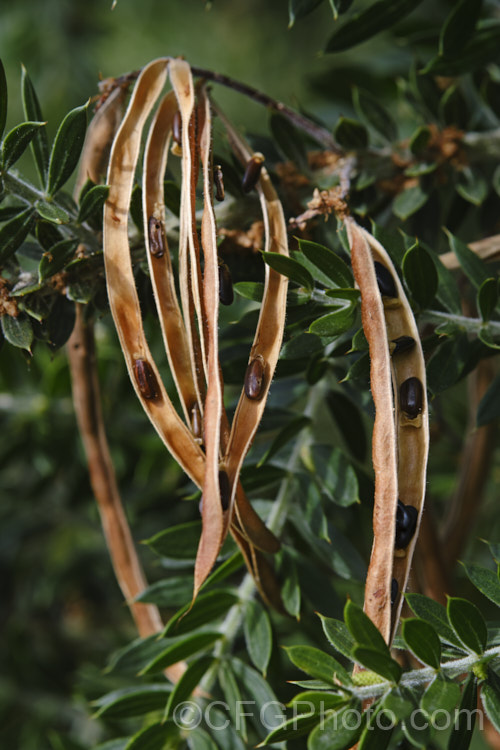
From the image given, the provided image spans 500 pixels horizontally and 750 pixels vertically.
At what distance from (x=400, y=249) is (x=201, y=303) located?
0.30 meters

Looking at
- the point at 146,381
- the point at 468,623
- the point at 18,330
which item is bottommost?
the point at 468,623

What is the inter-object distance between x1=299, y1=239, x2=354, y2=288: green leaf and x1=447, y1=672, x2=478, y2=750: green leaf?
1.60ft

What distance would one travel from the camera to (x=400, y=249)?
3.10 ft

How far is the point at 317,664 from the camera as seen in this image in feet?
2.46

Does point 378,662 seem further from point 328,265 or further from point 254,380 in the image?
point 328,265

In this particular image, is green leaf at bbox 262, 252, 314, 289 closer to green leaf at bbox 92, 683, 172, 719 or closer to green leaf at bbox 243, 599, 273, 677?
green leaf at bbox 243, 599, 273, 677

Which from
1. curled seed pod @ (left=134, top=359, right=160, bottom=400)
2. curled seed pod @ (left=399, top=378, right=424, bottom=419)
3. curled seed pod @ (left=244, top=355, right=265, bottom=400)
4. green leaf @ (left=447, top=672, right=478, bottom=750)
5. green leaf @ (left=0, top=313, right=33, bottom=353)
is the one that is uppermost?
green leaf @ (left=0, top=313, right=33, bottom=353)

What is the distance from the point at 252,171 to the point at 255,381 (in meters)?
0.32

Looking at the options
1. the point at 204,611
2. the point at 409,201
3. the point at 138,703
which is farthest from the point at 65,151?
the point at 138,703

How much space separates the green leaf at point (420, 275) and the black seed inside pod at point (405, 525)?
1.03 ft

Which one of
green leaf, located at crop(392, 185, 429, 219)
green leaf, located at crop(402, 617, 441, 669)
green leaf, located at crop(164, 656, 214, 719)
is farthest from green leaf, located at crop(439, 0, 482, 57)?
green leaf, located at crop(164, 656, 214, 719)

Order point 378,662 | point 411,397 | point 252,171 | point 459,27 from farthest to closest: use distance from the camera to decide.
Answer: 1. point 459,27
2. point 252,171
3. point 411,397
4. point 378,662

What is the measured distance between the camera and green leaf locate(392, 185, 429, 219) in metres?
1.15

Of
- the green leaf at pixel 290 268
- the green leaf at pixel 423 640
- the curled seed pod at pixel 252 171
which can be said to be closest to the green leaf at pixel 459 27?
the curled seed pod at pixel 252 171
